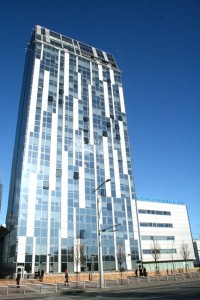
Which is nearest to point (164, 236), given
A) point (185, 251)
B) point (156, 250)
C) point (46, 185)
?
point (185, 251)

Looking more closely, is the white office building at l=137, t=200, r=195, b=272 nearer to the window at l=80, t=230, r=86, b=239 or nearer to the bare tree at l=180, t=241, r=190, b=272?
the bare tree at l=180, t=241, r=190, b=272

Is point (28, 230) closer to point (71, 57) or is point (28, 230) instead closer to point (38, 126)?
point (38, 126)

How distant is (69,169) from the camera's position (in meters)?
58.3

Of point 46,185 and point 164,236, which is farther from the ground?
point 46,185

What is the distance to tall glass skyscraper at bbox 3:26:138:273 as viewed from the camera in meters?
50.0

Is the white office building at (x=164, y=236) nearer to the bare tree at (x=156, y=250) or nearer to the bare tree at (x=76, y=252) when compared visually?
the bare tree at (x=156, y=250)

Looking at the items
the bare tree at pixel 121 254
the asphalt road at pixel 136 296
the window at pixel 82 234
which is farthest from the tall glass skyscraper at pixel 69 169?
the asphalt road at pixel 136 296

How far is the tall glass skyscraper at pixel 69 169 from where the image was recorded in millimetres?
49969

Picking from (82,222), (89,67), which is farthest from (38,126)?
(89,67)

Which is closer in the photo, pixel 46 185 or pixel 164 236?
pixel 46 185

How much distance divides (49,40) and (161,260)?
66913mm

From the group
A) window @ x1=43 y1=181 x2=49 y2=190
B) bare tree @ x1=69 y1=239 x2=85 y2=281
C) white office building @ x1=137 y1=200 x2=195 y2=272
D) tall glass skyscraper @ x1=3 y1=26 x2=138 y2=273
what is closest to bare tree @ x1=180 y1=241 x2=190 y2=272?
white office building @ x1=137 y1=200 x2=195 y2=272

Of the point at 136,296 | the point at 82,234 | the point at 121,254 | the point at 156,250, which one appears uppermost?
the point at 82,234

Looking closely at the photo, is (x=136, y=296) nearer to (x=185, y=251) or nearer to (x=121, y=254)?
(x=121, y=254)
